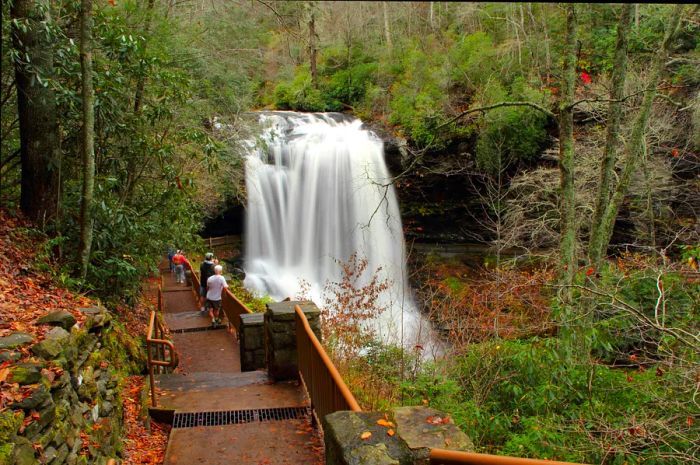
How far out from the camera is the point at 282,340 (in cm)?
637

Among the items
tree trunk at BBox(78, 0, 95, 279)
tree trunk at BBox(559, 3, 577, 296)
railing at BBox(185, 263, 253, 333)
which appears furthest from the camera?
railing at BBox(185, 263, 253, 333)

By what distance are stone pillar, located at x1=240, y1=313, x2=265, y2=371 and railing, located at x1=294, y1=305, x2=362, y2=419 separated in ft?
7.06

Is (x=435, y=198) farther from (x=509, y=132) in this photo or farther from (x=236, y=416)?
(x=236, y=416)

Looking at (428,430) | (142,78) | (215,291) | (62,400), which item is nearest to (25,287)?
(62,400)

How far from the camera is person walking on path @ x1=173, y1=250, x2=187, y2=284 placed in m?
18.9

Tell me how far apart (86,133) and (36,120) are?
0.95 m

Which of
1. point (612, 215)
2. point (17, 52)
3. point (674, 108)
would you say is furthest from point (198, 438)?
point (674, 108)

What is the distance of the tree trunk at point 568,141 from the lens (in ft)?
27.8

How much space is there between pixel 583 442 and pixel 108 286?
26.5 feet

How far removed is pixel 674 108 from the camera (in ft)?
54.1

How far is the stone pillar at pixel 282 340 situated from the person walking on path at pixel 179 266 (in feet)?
43.9

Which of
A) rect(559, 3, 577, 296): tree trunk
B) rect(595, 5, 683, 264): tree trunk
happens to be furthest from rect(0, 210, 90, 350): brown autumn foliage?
rect(595, 5, 683, 264): tree trunk

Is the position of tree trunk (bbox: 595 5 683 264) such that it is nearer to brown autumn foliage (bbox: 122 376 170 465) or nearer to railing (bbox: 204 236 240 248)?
brown autumn foliage (bbox: 122 376 170 465)

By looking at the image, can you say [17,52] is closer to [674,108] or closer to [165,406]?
[165,406]
